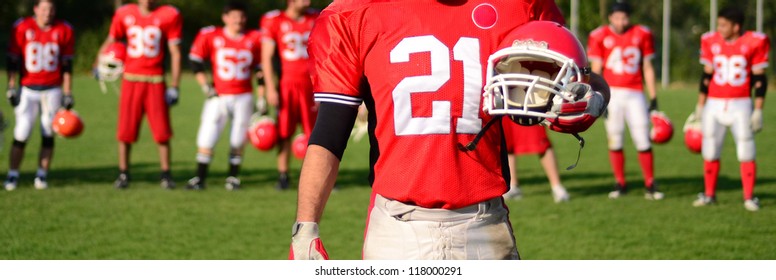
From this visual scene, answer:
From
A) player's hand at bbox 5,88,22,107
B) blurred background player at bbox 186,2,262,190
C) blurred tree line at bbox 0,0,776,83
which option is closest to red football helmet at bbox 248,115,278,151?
blurred background player at bbox 186,2,262,190

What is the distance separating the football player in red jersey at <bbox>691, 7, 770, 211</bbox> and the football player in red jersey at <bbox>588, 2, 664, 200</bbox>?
825mm

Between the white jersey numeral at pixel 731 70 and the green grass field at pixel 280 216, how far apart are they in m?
1.22

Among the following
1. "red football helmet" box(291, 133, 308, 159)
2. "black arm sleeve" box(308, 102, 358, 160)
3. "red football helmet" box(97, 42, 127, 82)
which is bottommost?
"red football helmet" box(291, 133, 308, 159)

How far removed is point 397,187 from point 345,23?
604 millimetres

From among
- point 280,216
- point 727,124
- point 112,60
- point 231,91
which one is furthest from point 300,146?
point 727,124

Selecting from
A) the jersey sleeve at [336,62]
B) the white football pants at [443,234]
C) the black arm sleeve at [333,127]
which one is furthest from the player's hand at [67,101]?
the white football pants at [443,234]

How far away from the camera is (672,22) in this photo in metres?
54.7

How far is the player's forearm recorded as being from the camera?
3.36m

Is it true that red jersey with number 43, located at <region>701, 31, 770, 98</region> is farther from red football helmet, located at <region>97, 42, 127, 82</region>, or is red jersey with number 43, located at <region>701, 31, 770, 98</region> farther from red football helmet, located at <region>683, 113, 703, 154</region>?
red football helmet, located at <region>97, 42, 127, 82</region>

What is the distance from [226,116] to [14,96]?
2.24m

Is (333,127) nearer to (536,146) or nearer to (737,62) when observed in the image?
(536,146)

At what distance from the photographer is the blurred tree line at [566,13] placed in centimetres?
4306

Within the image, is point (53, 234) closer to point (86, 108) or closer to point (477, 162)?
point (477, 162)

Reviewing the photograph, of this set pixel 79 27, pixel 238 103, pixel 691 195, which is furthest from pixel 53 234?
pixel 79 27
